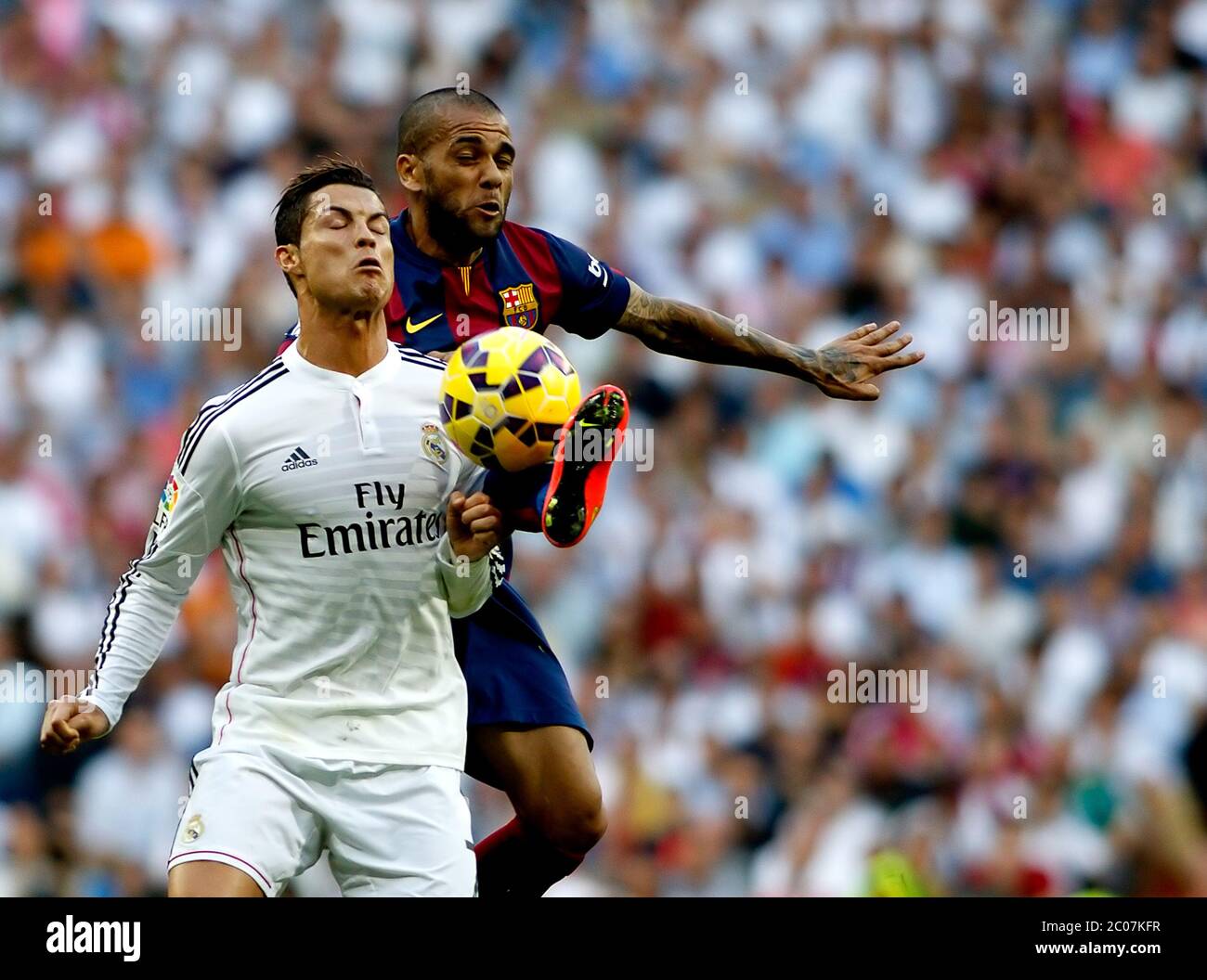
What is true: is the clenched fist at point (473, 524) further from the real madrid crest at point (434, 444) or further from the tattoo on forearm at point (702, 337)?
the tattoo on forearm at point (702, 337)

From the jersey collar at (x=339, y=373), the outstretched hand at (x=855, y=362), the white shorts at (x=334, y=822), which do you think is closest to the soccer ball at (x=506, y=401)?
the jersey collar at (x=339, y=373)

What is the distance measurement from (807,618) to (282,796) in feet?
17.4

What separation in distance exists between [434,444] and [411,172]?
3.85 feet

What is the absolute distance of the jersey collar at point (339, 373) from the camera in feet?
15.5

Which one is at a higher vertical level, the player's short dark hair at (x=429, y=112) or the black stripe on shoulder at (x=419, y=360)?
the player's short dark hair at (x=429, y=112)

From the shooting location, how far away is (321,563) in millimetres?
4598

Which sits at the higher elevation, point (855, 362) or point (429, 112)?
point (429, 112)

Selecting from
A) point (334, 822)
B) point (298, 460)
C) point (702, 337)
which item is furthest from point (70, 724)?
point (702, 337)

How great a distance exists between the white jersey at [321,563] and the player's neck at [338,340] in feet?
0.09

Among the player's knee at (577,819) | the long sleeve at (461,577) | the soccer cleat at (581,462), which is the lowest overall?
the player's knee at (577,819)

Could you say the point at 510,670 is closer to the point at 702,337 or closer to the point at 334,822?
the point at 334,822

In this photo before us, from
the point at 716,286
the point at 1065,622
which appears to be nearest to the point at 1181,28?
the point at 716,286

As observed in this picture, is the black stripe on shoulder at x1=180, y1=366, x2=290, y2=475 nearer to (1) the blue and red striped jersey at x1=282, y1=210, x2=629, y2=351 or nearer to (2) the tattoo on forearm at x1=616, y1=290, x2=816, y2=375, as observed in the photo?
(1) the blue and red striped jersey at x1=282, y1=210, x2=629, y2=351

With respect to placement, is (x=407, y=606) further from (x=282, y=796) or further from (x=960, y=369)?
(x=960, y=369)
